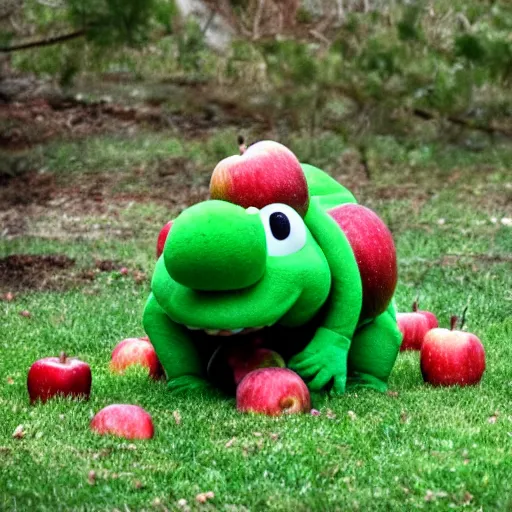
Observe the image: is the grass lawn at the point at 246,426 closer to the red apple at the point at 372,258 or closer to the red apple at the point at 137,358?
the red apple at the point at 137,358

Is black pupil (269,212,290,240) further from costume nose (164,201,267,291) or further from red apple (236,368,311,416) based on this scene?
red apple (236,368,311,416)

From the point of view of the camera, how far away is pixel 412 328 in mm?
6980

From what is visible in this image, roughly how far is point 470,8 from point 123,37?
5.98 metres

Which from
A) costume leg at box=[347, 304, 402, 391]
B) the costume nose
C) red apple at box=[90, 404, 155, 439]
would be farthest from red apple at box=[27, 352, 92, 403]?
costume leg at box=[347, 304, 402, 391]

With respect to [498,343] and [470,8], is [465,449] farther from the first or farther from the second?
[470,8]

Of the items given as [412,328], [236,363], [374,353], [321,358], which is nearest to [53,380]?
[236,363]

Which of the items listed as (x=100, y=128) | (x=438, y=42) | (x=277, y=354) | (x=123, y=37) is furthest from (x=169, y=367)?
(x=100, y=128)

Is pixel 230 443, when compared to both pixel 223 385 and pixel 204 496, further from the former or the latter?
pixel 223 385

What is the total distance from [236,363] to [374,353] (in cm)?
74

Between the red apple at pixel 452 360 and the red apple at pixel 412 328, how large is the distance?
A: 1.10 m

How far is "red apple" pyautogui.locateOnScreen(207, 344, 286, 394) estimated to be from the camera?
5359 mm

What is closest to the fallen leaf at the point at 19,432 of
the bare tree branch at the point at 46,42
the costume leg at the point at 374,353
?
the costume leg at the point at 374,353

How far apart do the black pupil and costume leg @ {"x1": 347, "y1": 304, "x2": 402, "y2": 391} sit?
79cm

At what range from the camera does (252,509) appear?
3.86m
